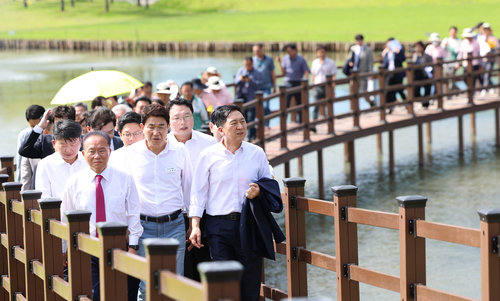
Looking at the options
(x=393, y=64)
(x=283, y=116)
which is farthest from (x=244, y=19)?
(x=283, y=116)

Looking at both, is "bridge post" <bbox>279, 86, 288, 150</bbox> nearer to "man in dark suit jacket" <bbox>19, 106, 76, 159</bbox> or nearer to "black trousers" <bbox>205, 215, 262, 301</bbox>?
"man in dark suit jacket" <bbox>19, 106, 76, 159</bbox>

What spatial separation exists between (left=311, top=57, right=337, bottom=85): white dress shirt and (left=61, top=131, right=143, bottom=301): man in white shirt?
34.7ft

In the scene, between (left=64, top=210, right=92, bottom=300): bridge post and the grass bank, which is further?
the grass bank

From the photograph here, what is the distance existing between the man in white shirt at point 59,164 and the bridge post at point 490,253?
2894 mm

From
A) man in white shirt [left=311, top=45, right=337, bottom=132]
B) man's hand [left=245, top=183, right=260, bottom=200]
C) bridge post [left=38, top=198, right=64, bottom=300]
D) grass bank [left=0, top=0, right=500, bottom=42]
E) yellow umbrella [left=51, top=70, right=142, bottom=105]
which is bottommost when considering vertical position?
bridge post [left=38, top=198, right=64, bottom=300]

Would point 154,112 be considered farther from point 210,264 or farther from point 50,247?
point 210,264

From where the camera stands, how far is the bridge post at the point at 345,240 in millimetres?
4926

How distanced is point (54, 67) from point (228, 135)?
143 ft

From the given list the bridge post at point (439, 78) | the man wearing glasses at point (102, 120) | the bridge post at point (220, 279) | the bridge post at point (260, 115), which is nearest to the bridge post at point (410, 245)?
the bridge post at point (220, 279)

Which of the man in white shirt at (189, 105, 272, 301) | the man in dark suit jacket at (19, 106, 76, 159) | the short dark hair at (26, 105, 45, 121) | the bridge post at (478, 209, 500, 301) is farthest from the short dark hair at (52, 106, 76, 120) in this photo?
the bridge post at (478, 209, 500, 301)

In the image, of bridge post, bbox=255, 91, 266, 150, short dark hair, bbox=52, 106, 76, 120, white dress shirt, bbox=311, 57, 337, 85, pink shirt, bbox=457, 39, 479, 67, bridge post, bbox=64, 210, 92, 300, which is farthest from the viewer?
pink shirt, bbox=457, 39, 479, 67

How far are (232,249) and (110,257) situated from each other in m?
1.46

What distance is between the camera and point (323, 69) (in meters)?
15.2

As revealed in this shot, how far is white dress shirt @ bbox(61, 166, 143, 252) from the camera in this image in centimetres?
478
